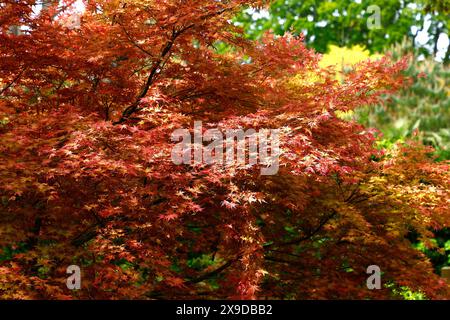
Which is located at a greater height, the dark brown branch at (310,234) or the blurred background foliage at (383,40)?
the blurred background foliage at (383,40)

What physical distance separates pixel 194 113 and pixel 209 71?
0.50m

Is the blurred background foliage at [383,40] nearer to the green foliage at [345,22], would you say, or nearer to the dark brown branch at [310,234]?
the green foliage at [345,22]

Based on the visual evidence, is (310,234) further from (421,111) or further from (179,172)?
(421,111)

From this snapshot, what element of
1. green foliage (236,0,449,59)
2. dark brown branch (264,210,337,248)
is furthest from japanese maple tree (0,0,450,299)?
green foliage (236,0,449,59)

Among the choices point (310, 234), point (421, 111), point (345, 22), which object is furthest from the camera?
point (345, 22)

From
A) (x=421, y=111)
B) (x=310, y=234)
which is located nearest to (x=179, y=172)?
(x=310, y=234)

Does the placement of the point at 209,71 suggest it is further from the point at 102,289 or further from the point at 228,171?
the point at 102,289

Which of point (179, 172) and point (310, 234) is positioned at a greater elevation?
point (179, 172)

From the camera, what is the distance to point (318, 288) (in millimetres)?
6148

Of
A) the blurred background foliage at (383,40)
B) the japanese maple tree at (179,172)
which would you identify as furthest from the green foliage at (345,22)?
the japanese maple tree at (179,172)

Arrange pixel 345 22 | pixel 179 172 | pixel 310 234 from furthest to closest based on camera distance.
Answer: pixel 345 22
pixel 310 234
pixel 179 172

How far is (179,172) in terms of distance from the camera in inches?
203

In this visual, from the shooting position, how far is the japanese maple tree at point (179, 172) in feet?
16.9
